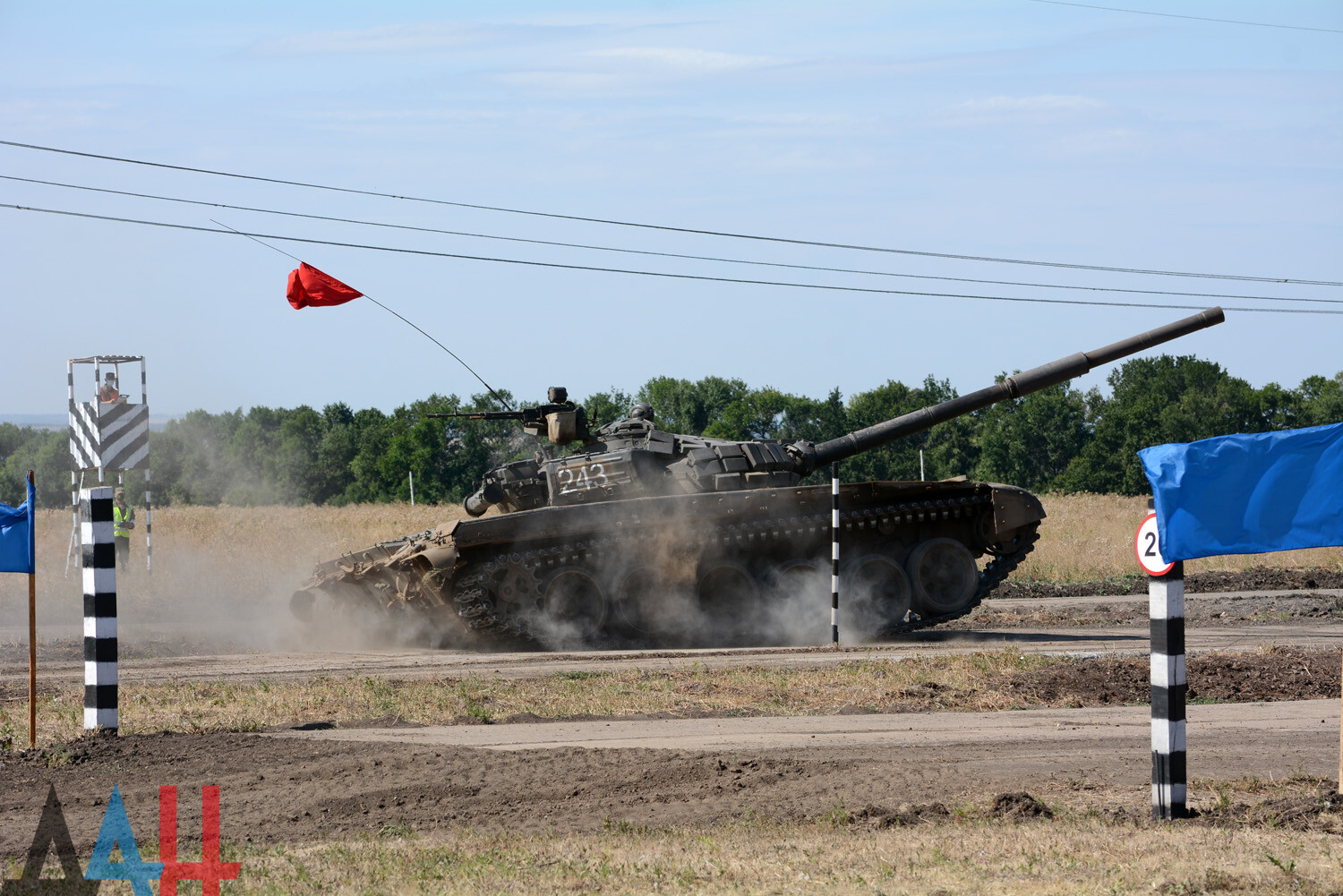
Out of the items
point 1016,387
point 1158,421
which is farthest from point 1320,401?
point 1016,387

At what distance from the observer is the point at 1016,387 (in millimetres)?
18797

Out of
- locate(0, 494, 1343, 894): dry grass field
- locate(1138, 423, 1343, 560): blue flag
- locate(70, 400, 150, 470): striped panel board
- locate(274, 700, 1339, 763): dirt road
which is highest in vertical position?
locate(70, 400, 150, 470): striped panel board

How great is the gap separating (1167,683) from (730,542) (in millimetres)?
10180

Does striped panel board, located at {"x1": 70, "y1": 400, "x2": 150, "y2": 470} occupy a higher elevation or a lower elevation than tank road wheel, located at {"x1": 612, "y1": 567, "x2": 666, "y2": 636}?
higher

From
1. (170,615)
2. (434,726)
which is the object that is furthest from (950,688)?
(170,615)

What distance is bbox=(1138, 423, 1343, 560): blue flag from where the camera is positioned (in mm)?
6113

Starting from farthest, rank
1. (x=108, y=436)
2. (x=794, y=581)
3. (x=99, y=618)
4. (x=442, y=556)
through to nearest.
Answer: (x=108, y=436) → (x=794, y=581) → (x=442, y=556) → (x=99, y=618)

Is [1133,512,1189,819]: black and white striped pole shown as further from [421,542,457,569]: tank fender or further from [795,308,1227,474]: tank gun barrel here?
[795,308,1227,474]: tank gun barrel

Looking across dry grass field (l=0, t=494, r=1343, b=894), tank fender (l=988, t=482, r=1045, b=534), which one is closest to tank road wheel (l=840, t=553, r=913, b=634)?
tank fender (l=988, t=482, r=1045, b=534)

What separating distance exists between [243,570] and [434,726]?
53.6 ft

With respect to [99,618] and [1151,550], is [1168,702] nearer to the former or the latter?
[1151,550]

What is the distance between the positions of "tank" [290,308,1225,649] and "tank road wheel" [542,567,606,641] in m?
→ 0.02

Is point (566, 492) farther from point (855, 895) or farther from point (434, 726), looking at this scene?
point (855, 895)

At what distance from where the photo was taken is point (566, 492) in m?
16.7
